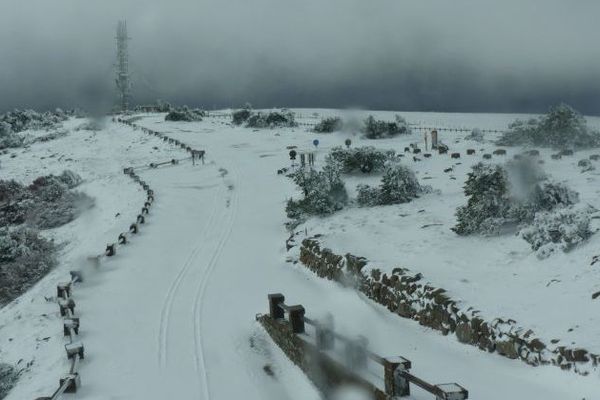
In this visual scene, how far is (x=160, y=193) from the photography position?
112 ft

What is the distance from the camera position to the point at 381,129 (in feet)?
165

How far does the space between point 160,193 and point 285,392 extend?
2371 centimetres

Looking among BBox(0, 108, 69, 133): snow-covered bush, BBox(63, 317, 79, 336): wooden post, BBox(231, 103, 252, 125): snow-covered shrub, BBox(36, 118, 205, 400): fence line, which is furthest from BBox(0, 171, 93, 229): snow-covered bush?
BBox(0, 108, 69, 133): snow-covered bush

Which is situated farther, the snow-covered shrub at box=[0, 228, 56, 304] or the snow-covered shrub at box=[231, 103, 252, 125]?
the snow-covered shrub at box=[231, 103, 252, 125]

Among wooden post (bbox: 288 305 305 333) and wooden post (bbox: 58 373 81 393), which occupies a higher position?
wooden post (bbox: 288 305 305 333)

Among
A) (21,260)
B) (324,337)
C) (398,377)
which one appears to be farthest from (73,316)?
(21,260)

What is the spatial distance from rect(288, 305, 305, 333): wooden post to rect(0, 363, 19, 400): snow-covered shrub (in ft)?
21.2

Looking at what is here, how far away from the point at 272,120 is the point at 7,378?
54.4 metres

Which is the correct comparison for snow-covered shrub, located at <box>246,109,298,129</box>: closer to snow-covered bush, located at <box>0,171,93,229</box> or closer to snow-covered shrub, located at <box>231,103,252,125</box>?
snow-covered shrub, located at <box>231,103,252,125</box>

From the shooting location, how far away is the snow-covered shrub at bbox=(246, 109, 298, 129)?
214ft

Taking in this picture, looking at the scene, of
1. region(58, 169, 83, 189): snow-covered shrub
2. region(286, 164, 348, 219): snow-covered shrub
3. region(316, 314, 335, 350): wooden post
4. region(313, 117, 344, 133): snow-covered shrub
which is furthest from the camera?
region(313, 117, 344, 133): snow-covered shrub

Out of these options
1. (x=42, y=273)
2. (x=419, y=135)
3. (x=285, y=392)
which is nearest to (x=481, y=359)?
(x=285, y=392)

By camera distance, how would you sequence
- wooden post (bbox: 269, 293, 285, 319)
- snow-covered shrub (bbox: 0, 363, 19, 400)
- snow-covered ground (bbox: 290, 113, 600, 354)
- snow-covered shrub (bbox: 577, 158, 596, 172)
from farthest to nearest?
snow-covered shrub (bbox: 577, 158, 596, 172), wooden post (bbox: 269, 293, 285, 319), snow-covered shrub (bbox: 0, 363, 19, 400), snow-covered ground (bbox: 290, 113, 600, 354)

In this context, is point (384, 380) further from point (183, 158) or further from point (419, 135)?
point (419, 135)
